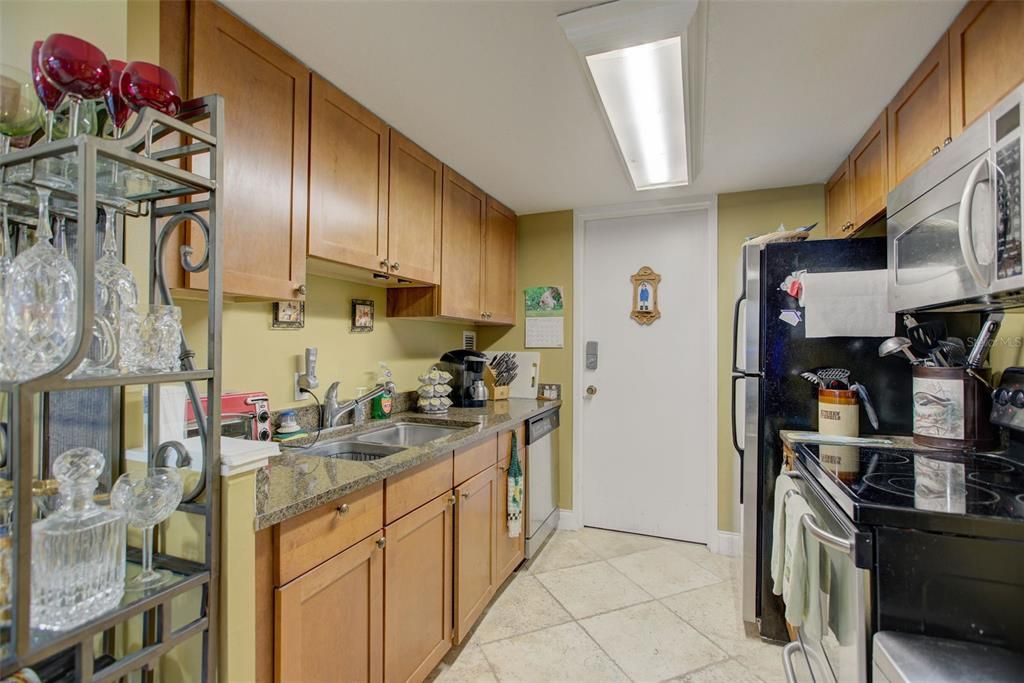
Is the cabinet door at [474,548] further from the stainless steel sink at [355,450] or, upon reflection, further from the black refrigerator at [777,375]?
the black refrigerator at [777,375]

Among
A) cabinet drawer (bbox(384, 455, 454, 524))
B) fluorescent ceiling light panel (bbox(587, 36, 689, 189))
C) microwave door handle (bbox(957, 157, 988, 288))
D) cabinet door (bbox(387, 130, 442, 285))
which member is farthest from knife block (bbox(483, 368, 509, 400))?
microwave door handle (bbox(957, 157, 988, 288))

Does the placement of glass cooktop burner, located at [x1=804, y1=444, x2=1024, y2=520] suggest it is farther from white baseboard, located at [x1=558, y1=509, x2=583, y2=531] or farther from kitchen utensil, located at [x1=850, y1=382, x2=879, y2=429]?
white baseboard, located at [x1=558, y1=509, x2=583, y2=531]

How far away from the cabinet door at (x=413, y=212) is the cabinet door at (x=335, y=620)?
3.85ft

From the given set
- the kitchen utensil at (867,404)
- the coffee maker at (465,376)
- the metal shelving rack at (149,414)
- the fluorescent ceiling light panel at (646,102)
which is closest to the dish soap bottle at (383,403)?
the coffee maker at (465,376)

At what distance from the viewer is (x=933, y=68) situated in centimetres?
148

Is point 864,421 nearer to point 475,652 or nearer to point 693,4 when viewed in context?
point 693,4

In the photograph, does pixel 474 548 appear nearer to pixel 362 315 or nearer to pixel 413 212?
pixel 362 315

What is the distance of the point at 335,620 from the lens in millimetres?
1255

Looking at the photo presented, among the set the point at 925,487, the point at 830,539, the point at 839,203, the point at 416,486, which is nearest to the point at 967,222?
the point at 925,487

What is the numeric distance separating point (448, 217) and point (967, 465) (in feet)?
7.32

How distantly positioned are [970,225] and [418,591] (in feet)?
6.30

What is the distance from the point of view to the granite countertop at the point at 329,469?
1.08m

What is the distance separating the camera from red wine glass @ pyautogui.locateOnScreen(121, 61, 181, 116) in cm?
80

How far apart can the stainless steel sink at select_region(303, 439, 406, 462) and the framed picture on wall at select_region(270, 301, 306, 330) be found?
0.50 meters
